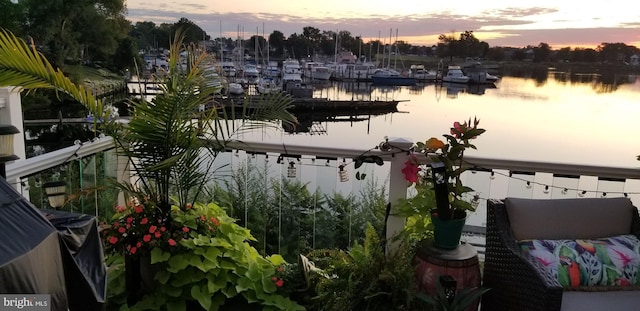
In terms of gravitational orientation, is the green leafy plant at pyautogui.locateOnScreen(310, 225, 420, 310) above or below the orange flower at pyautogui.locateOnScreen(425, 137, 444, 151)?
below

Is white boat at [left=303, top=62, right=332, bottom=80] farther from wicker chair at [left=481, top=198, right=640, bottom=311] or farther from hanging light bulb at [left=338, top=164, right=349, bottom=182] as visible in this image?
wicker chair at [left=481, top=198, right=640, bottom=311]

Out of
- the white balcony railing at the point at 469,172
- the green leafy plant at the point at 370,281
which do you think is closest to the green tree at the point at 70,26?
the white balcony railing at the point at 469,172

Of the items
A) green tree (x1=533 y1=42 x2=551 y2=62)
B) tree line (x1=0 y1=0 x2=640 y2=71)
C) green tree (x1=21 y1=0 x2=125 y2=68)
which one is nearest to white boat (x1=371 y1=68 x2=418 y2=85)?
tree line (x1=0 y1=0 x2=640 y2=71)

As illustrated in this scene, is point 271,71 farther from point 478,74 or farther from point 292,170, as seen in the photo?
point 292,170

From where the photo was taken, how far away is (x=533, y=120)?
20.0 meters

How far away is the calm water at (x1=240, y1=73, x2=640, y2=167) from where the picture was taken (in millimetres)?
14953

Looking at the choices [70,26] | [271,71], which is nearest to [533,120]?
[271,71]

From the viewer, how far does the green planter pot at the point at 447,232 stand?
2049 mm

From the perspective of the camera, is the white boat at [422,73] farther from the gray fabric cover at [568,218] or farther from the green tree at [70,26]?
the gray fabric cover at [568,218]

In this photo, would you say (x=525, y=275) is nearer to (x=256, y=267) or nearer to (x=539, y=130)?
(x=256, y=267)

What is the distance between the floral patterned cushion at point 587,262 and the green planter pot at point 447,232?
297 millimetres

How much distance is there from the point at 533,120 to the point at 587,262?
Result: 19.9m

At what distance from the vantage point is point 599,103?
21891 mm

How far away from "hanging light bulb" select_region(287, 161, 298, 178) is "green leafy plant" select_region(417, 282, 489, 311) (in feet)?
3.61
